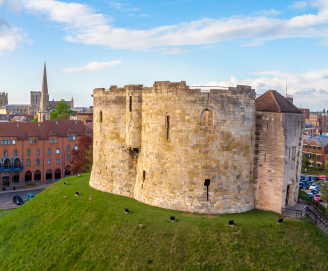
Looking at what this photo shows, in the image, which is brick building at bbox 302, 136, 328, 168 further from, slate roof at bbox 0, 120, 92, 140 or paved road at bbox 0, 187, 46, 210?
paved road at bbox 0, 187, 46, 210

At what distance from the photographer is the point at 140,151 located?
3008 cm

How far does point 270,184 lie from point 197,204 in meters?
6.64

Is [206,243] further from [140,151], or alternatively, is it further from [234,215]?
[140,151]

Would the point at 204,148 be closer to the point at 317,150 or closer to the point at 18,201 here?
the point at 18,201

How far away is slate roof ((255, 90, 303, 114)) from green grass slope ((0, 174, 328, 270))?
8.91m

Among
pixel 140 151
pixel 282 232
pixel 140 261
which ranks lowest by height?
pixel 140 261

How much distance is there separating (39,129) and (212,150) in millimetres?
52465

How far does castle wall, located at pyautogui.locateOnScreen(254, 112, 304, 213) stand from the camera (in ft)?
85.6

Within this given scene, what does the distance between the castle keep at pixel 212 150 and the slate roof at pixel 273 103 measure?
0.69ft

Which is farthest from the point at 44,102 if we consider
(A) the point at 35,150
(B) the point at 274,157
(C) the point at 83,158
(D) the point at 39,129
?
(B) the point at 274,157

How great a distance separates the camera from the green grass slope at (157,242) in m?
20.7

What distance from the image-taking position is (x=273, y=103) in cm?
2747

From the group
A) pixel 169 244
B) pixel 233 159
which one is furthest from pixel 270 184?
pixel 169 244

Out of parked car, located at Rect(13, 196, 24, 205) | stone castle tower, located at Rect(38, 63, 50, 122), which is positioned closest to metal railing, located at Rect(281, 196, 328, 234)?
parked car, located at Rect(13, 196, 24, 205)
